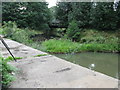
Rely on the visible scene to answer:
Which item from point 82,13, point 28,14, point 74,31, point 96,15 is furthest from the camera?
point 28,14

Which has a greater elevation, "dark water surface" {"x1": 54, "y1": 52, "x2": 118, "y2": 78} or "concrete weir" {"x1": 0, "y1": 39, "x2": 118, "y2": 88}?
"concrete weir" {"x1": 0, "y1": 39, "x2": 118, "y2": 88}

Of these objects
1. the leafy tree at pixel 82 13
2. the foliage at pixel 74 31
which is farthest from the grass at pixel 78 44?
the leafy tree at pixel 82 13

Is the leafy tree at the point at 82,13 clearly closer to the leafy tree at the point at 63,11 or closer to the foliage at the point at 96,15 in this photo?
the foliage at the point at 96,15

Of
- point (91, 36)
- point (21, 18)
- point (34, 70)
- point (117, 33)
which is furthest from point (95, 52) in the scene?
point (21, 18)

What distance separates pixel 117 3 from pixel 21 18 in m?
7.42

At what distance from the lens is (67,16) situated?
10.8 meters

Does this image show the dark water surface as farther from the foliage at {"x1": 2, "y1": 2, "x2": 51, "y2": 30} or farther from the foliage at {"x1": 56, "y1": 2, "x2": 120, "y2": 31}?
the foliage at {"x1": 2, "y1": 2, "x2": 51, "y2": 30}

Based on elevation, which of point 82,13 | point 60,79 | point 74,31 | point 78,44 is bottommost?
point 78,44

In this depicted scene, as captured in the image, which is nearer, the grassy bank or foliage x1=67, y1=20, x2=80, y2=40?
the grassy bank

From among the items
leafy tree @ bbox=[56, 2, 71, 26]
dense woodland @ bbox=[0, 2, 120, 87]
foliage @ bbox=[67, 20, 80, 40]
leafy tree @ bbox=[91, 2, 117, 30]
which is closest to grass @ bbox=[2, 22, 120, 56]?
dense woodland @ bbox=[0, 2, 120, 87]

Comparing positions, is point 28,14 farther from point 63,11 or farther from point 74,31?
A: point 74,31

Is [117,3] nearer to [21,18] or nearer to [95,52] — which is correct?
[95,52]

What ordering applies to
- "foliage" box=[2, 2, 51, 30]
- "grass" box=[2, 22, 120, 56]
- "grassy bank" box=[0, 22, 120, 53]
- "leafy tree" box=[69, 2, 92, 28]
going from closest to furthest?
"grassy bank" box=[0, 22, 120, 53] → "grass" box=[2, 22, 120, 56] → "foliage" box=[2, 2, 51, 30] → "leafy tree" box=[69, 2, 92, 28]

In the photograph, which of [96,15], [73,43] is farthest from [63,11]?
[73,43]
